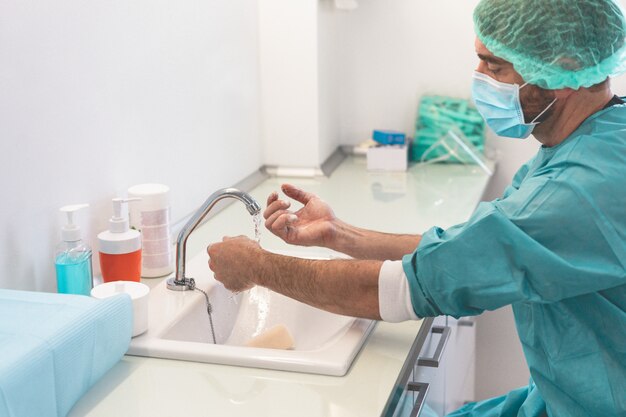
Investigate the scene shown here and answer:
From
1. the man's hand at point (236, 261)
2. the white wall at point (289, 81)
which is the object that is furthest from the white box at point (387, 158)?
the man's hand at point (236, 261)

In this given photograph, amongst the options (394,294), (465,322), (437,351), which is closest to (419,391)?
(437,351)

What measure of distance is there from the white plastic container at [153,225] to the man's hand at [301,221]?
22 centimetres

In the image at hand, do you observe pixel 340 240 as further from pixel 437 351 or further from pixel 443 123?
pixel 443 123

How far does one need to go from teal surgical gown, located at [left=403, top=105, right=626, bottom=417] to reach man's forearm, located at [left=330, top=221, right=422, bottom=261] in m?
0.33

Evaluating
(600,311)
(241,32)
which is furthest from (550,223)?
(241,32)

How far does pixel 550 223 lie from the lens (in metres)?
1.21

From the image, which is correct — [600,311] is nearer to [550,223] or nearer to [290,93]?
[550,223]

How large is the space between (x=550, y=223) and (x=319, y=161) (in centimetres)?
151

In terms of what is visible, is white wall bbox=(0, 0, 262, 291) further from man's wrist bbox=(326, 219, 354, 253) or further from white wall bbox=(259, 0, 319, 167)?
man's wrist bbox=(326, 219, 354, 253)

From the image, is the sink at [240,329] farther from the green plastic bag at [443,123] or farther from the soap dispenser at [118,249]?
the green plastic bag at [443,123]

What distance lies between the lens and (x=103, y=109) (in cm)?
168

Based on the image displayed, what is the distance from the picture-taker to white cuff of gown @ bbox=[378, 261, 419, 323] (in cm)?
132

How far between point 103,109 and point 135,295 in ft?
1.53

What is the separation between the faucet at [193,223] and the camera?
1535 mm
